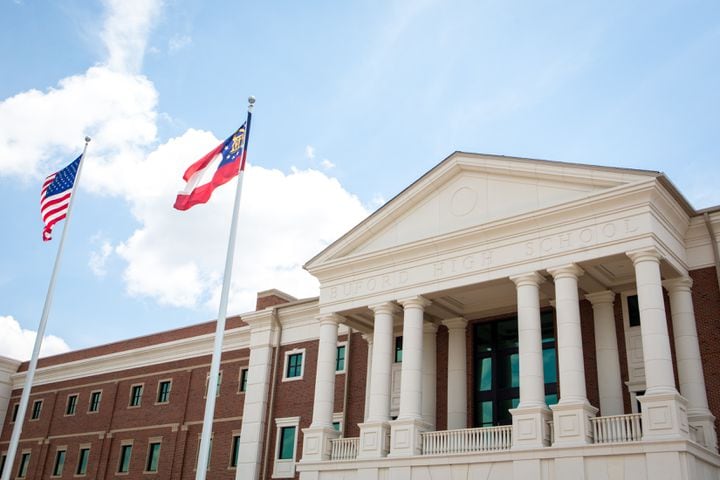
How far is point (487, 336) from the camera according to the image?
33.2m

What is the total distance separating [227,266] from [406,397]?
9822mm

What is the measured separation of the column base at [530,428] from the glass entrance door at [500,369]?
4.99 meters

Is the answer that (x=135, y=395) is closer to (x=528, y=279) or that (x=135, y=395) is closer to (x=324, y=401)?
(x=324, y=401)

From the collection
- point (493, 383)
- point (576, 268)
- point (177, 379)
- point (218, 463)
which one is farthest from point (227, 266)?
point (177, 379)

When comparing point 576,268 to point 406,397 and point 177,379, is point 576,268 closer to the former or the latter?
point 406,397

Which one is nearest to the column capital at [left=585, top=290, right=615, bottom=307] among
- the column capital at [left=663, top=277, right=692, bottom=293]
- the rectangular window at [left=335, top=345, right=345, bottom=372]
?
the column capital at [left=663, top=277, right=692, bottom=293]

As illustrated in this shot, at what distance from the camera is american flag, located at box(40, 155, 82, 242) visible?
95.6ft

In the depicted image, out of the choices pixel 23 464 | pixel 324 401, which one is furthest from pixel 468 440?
pixel 23 464

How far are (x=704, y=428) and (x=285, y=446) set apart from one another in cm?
1974

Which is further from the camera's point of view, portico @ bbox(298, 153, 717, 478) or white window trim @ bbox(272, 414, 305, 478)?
white window trim @ bbox(272, 414, 305, 478)

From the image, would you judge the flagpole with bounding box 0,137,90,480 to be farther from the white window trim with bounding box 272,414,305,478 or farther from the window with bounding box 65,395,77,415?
the window with bounding box 65,395,77,415

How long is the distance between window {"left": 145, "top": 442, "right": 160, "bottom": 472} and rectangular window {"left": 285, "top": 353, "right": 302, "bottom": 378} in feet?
34.6

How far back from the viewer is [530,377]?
25.9m

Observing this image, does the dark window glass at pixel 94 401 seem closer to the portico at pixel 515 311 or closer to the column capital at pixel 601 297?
the portico at pixel 515 311
